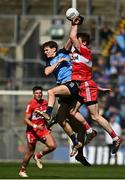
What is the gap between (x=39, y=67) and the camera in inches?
1201

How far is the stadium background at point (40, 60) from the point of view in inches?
1150

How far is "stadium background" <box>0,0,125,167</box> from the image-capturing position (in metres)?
29.2

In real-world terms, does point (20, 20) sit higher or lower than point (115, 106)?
higher

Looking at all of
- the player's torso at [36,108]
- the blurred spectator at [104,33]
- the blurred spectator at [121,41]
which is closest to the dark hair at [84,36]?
the player's torso at [36,108]

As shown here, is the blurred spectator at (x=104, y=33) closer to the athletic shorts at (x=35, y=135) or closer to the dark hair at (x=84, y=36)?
the athletic shorts at (x=35, y=135)

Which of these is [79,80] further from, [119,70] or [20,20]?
[20,20]

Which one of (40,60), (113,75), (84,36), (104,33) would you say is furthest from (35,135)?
(104,33)

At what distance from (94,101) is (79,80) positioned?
0.48m

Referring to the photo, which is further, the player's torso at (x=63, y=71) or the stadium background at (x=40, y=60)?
the stadium background at (x=40, y=60)

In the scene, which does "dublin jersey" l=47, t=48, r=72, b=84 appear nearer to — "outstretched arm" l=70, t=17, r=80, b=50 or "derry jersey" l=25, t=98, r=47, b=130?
"outstretched arm" l=70, t=17, r=80, b=50

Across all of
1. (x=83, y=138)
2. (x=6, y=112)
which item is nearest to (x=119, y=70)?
(x=6, y=112)

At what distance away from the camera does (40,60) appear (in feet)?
104

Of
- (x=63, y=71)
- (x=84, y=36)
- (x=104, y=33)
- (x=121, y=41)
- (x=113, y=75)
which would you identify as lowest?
(x=63, y=71)

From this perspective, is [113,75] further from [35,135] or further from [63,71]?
[63,71]
